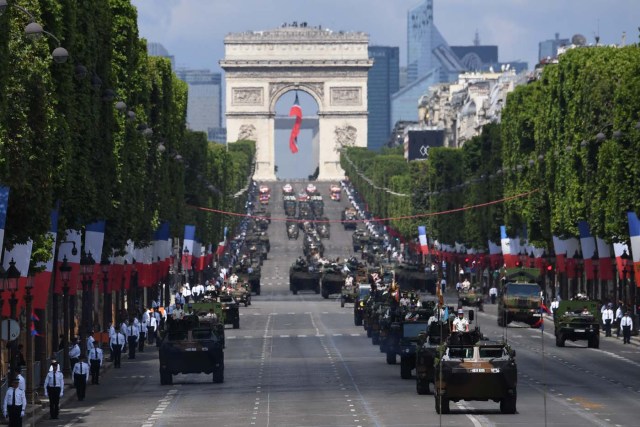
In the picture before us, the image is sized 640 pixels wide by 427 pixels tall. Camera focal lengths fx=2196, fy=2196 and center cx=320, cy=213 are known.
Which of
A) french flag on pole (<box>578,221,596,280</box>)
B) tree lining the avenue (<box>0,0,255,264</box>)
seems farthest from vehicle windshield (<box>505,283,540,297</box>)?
tree lining the avenue (<box>0,0,255,264</box>)

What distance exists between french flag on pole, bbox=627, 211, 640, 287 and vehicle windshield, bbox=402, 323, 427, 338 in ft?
60.6

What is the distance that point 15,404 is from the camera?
46.2m

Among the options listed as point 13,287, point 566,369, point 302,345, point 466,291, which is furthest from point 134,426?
point 466,291

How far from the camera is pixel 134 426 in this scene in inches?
1900

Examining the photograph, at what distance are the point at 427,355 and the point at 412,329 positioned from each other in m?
11.7

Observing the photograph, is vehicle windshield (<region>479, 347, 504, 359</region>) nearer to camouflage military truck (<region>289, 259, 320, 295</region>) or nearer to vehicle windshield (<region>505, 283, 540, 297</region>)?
vehicle windshield (<region>505, 283, 540, 297</region>)

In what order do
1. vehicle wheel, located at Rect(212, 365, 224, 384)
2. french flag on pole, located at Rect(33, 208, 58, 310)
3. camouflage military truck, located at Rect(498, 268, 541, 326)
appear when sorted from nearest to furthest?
french flag on pole, located at Rect(33, 208, 58, 310), vehicle wheel, located at Rect(212, 365, 224, 384), camouflage military truck, located at Rect(498, 268, 541, 326)

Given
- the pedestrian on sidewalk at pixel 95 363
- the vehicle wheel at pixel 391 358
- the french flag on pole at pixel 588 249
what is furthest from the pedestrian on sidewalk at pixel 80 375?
the french flag on pole at pixel 588 249

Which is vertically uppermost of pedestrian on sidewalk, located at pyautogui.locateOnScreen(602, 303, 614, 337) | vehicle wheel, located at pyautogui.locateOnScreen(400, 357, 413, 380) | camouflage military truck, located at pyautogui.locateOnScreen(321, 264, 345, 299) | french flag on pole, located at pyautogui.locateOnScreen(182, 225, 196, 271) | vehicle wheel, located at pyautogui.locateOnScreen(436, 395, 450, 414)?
french flag on pole, located at pyautogui.locateOnScreen(182, 225, 196, 271)

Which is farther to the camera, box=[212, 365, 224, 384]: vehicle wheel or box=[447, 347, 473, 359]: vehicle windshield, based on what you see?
box=[212, 365, 224, 384]: vehicle wheel

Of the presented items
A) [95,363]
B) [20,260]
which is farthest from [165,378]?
[20,260]

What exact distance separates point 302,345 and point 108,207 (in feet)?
49.8

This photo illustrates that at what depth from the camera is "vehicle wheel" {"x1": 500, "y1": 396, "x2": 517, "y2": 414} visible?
48781mm

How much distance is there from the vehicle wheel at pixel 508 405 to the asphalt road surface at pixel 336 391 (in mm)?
205
